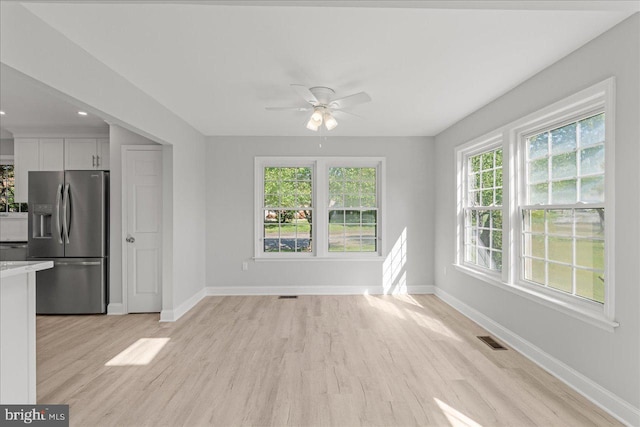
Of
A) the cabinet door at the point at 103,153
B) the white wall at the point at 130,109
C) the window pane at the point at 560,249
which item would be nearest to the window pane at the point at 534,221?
the window pane at the point at 560,249

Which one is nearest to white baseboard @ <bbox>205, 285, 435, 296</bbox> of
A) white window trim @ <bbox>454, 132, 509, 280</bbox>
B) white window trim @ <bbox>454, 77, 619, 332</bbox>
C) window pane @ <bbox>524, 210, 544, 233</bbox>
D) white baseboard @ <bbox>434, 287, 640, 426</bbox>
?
white window trim @ <bbox>454, 132, 509, 280</bbox>

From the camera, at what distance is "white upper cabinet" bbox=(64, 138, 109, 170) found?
4.46m

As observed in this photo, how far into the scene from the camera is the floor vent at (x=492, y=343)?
3.10 metres

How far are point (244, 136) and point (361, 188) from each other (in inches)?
82.1

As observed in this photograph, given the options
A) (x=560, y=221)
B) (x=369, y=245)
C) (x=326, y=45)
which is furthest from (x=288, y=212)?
(x=560, y=221)

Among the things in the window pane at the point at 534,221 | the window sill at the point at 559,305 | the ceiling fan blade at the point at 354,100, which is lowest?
the window sill at the point at 559,305

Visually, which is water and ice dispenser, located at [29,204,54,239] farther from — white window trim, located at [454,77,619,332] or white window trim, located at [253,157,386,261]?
white window trim, located at [454,77,619,332]

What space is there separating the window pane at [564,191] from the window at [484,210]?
0.80 metres

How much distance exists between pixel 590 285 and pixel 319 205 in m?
3.50

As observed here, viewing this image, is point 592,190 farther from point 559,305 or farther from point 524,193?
point 559,305

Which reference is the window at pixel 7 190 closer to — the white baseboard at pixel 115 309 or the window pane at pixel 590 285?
the white baseboard at pixel 115 309

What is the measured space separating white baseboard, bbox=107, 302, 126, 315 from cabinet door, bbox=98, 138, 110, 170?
1920mm

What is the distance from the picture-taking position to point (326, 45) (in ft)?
7.60

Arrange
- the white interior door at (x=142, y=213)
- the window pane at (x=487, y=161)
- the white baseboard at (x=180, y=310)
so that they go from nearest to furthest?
the window pane at (x=487, y=161) < the white baseboard at (x=180, y=310) < the white interior door at (x=142, y=213)
